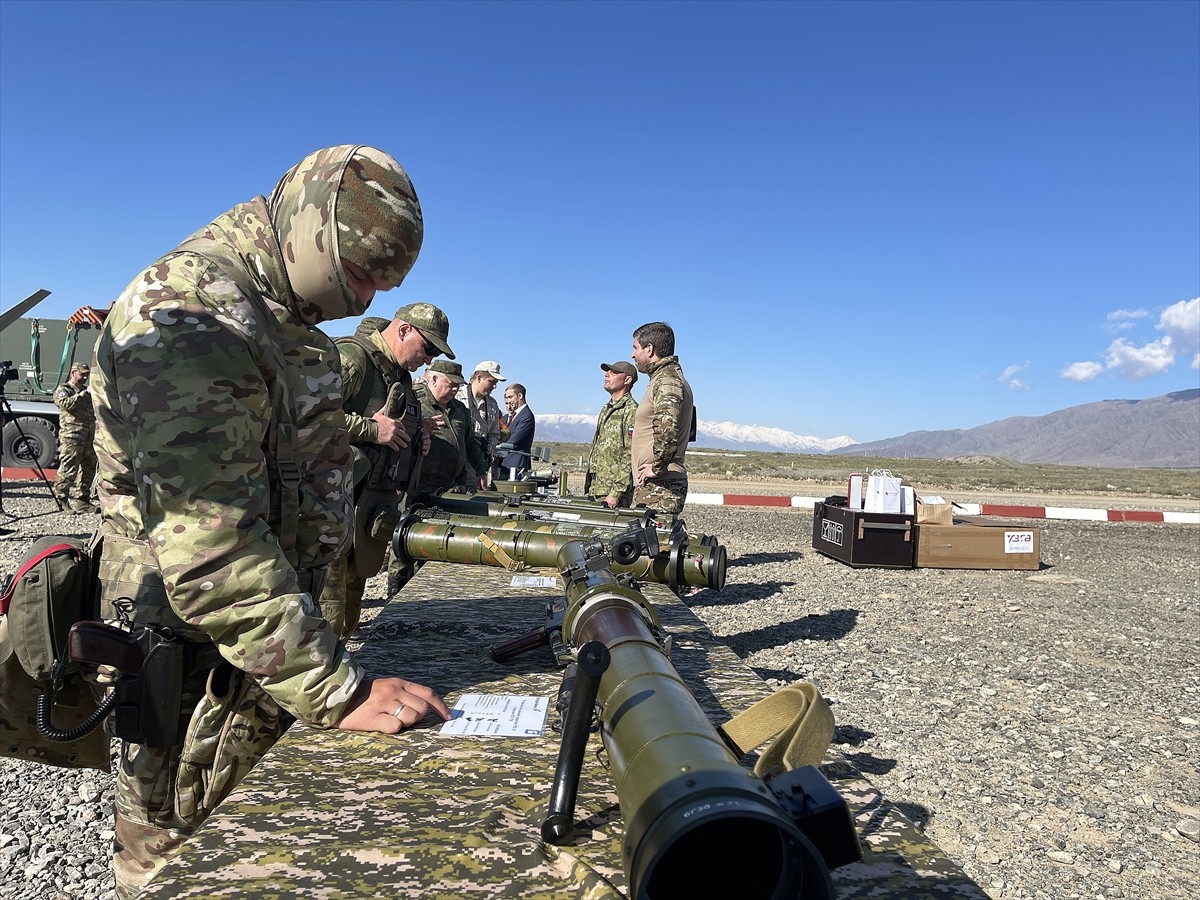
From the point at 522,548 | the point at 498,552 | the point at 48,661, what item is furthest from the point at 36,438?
the point at 48,661

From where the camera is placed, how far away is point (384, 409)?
491 centimetres

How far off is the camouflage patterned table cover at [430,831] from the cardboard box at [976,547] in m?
8.36

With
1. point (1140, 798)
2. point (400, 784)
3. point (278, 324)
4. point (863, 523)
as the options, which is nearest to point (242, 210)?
point (278, 324)

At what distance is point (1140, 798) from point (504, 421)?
34.4 ft

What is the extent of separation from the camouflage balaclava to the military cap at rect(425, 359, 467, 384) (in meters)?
4.67

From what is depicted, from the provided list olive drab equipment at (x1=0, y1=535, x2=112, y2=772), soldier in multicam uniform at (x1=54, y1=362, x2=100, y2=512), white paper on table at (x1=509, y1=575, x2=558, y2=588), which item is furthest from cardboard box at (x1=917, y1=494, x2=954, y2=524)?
soldier in multicam uniform at (x1=54, y1=362, x2=100, y2=512)

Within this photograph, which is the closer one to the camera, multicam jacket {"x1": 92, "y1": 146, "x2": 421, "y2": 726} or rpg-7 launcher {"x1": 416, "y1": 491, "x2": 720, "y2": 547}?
multicam jacket {"x1": 92, "y1": 146, "x2": 421, "y2": 726}

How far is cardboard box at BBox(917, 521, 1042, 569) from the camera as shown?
9680 millimetres

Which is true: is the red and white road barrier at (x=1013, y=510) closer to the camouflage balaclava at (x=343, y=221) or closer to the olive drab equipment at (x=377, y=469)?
the olive drab equipment at (x=377, y=469)

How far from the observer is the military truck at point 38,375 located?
50.3 ft

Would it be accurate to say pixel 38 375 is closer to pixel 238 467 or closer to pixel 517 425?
pixel 517 425

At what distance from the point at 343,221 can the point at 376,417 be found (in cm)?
305

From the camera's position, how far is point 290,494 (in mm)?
1970

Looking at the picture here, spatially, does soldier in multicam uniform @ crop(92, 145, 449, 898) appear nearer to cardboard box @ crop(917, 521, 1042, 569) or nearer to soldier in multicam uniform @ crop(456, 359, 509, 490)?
soldier in multicam uniform @ crop(456, 359, 509, 490)
